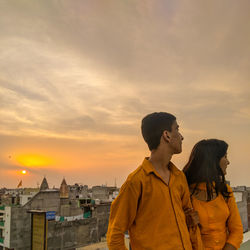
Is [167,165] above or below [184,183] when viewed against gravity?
above

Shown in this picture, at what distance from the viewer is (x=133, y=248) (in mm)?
2580

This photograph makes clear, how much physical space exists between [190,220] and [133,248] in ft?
2.03

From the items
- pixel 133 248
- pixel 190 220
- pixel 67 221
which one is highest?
pixel 190 220

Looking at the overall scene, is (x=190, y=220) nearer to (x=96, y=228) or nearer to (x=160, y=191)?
(x=160, y=191)

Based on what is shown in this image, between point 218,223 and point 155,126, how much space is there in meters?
1.21

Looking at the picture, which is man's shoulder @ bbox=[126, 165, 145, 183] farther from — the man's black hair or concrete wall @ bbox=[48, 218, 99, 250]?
concrete wall @ bbox=[48, 218, 99, 250]

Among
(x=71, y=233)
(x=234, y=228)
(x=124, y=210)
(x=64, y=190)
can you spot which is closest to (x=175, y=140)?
(x=124, y=210)

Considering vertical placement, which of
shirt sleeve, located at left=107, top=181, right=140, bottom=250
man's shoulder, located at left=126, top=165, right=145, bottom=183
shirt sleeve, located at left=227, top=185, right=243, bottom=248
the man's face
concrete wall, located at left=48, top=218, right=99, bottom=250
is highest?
the man's face

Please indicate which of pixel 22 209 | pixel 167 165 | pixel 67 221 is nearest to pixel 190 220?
pixel 167 165

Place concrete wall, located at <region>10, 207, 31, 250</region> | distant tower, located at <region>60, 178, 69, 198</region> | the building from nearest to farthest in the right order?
the building, concrete wall, located at <region>10, 207, 31, 250</region>, distant tower, located at <region>60, 178, 69, 198</region>

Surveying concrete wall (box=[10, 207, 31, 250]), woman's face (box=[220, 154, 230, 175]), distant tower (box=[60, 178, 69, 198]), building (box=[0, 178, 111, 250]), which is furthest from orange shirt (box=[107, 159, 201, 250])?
distant tower (box=[60, 178, 69, 198])

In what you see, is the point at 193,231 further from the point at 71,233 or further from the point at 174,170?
the point at 71,233

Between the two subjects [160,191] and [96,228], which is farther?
[96,228]

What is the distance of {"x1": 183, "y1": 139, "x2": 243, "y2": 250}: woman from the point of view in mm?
2988
